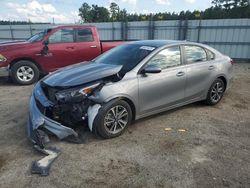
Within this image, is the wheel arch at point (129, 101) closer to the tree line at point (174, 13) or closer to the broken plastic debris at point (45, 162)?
the broken plastic debris at point (45, 162)

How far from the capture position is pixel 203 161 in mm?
3434

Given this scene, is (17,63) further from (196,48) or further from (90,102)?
(196,48)

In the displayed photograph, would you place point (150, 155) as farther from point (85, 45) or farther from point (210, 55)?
point (85, 45)

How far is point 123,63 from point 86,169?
2.09 metres

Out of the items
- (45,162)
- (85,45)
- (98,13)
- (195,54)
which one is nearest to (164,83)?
(195,54)

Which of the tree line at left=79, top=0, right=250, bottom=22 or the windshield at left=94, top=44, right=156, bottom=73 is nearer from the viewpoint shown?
the windshield at left=94, top=44, right=156, bottom=73

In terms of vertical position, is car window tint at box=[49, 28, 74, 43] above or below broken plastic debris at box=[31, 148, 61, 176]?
above

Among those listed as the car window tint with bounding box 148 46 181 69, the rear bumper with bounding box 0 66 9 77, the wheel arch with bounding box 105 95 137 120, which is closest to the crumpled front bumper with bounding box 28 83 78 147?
the wheel arch with bounding box 105 95 137 120

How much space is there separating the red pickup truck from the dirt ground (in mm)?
2772

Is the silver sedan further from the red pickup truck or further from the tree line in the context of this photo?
the tree line

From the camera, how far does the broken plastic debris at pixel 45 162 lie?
314cm

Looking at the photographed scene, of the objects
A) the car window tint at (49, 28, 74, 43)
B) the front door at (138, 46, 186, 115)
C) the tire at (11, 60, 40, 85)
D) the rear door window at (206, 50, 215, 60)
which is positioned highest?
the car window tint at (49, 28, 74, 43)

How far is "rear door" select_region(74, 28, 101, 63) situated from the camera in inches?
322

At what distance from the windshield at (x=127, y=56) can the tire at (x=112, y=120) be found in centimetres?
65
